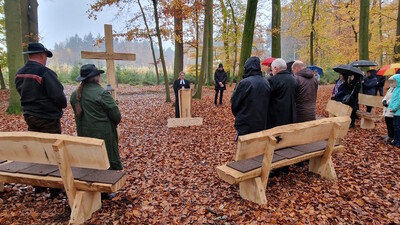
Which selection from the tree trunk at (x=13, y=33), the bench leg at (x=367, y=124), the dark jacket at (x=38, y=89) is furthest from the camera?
the tree trunk at (x=13, y=33)

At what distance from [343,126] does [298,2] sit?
15.8 meters

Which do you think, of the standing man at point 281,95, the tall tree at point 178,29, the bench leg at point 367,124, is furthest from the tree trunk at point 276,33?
the standing man at point 281,95

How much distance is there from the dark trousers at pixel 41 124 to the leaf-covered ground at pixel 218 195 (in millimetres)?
952

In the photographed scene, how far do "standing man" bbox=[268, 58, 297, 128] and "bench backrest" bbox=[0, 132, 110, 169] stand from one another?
2631mm

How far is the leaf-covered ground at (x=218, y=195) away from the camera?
3111mm

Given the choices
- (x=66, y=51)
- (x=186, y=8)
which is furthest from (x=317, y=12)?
(x=66, y=51)

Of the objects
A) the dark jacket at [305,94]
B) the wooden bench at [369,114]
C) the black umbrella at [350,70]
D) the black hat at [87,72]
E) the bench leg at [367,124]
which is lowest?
the bench leg at [367,124]

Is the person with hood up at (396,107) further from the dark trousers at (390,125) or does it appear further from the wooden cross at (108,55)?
the wooden cross at (108,55)

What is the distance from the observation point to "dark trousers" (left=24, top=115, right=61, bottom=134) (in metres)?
3.61

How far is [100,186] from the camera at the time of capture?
2820 millimetres

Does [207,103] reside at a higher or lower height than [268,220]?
higher

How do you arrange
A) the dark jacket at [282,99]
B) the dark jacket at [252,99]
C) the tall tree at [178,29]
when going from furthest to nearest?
the tall tree at [178,29], the dark jacket at [282,99], the dark jacket at [252,99]

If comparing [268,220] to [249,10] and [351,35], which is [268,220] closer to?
[249,10]

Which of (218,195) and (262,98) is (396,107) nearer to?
(262,98)
